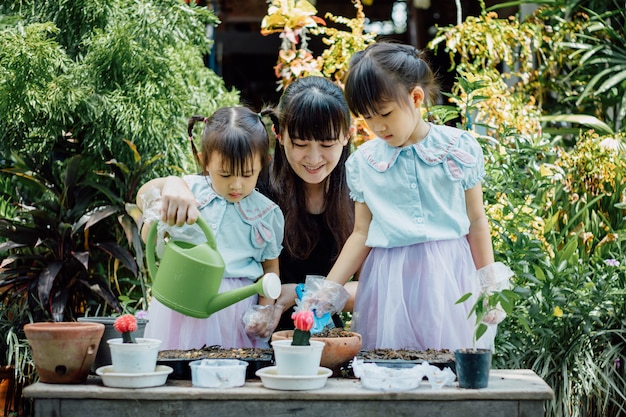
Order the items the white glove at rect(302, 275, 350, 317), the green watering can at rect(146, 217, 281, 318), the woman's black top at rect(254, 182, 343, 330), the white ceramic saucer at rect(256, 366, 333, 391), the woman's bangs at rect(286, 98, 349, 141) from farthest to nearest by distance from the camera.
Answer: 1. the woman's black top at rect(254, 182, 343, 330)
2. the woman's bangs at rect(286, 98, 349, 141)
3. the white glove at rect(302, 275, 350, 317)
4. the green watering can at rect(146, 217, 281, 318)
5. the white ceramic saucer at rect(256, 366, 333, 391)

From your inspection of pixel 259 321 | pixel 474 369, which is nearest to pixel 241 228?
pixel 259 321

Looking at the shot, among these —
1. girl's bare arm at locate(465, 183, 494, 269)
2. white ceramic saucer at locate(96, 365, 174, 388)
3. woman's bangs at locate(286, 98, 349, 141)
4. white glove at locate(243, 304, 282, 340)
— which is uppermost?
woman's bangs at locate(286, 98, 349, 141)

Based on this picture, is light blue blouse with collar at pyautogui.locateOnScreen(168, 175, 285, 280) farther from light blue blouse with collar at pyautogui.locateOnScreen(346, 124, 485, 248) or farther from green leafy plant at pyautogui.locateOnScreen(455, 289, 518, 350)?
green leafy plant at pyautogui.locateOnScreen(455, 289, 518, 350)

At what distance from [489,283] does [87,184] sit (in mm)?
2196

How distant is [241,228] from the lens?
2420 millimetres

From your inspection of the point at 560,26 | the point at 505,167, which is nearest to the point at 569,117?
the point at 560,26

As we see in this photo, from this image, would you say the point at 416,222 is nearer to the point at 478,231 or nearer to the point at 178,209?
the point at 478,231

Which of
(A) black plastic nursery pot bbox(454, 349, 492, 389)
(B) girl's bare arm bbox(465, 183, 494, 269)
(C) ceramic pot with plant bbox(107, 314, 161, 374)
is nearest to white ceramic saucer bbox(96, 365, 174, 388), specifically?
(C) ceramic pot with plant bbox(107, 314, 161, 374)

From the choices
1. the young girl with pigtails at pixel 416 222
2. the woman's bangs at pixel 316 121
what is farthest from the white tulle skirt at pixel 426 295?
the woman's bangs at pixel 316 121

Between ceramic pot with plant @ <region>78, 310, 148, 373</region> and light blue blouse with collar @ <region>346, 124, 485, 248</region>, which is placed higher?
light blue blouse with collar @ <region>346, 124, 485, 248</region>

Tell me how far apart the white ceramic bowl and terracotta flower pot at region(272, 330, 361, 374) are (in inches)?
6.6

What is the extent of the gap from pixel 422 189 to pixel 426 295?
0.96ft

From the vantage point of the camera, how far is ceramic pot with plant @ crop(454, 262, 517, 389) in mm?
1752

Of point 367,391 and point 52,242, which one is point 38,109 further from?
point 367,391
